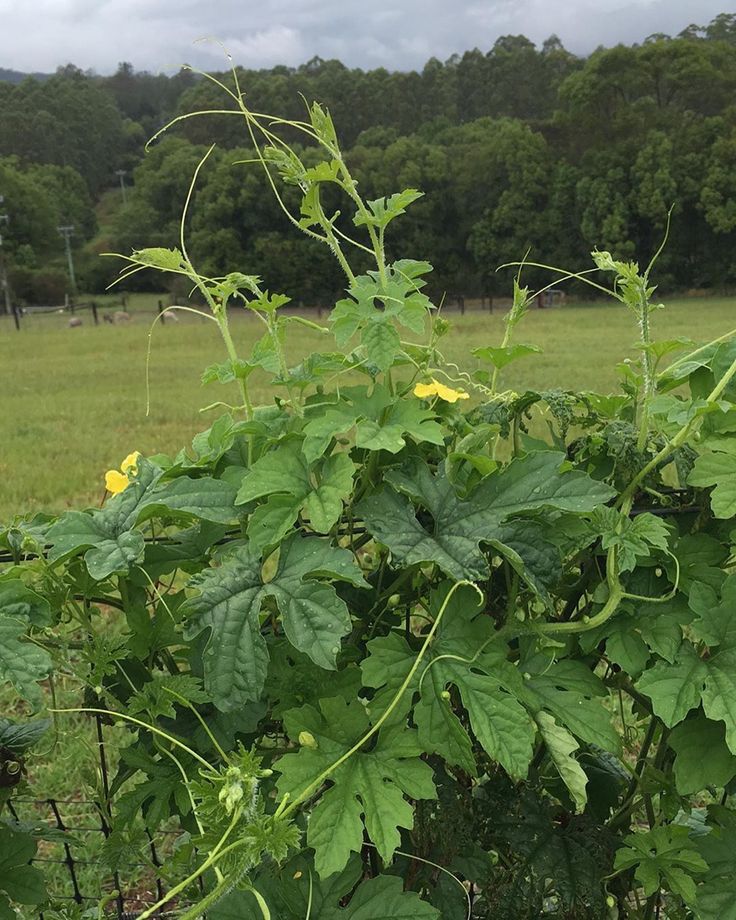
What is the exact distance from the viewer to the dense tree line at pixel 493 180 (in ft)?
111

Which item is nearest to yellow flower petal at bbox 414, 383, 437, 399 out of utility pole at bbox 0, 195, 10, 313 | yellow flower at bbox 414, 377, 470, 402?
yellow flower at bbox 414, 377, 470, 402

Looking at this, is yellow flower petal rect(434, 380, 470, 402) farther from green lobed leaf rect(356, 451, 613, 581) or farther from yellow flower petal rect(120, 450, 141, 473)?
yellow flower petal rect(120, 450, 141, 473)

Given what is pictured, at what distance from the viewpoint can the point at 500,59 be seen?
5625 centimetres

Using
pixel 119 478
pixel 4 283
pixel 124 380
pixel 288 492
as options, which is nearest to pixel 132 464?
pixel 119 478

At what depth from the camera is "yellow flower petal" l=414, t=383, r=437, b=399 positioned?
3.89ft

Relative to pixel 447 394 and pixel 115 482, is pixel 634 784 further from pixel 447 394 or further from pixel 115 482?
pixel 115 482

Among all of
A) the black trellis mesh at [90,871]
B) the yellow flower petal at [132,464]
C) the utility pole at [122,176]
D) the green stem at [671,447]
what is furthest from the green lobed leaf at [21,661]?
the utility pole at [122,176]

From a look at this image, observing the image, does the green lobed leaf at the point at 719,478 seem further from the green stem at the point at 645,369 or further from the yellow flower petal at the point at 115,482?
the yellow flower petal at the point at 115,482

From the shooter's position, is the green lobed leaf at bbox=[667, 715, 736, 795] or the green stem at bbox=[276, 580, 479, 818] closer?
the green stem at bbox=[276, 580, 479, 818]

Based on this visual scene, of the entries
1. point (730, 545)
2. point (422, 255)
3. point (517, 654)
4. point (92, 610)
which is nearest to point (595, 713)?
point (517, 654)

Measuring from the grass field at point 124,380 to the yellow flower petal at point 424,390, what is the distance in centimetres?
50

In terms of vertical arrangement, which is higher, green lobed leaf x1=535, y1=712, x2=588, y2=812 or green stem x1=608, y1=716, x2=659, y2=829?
green lobed leaf x1=535, y1=712, x2=588, y2=812

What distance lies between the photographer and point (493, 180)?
39.1 meters

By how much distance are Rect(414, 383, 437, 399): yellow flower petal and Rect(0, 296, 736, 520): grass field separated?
50 cm
